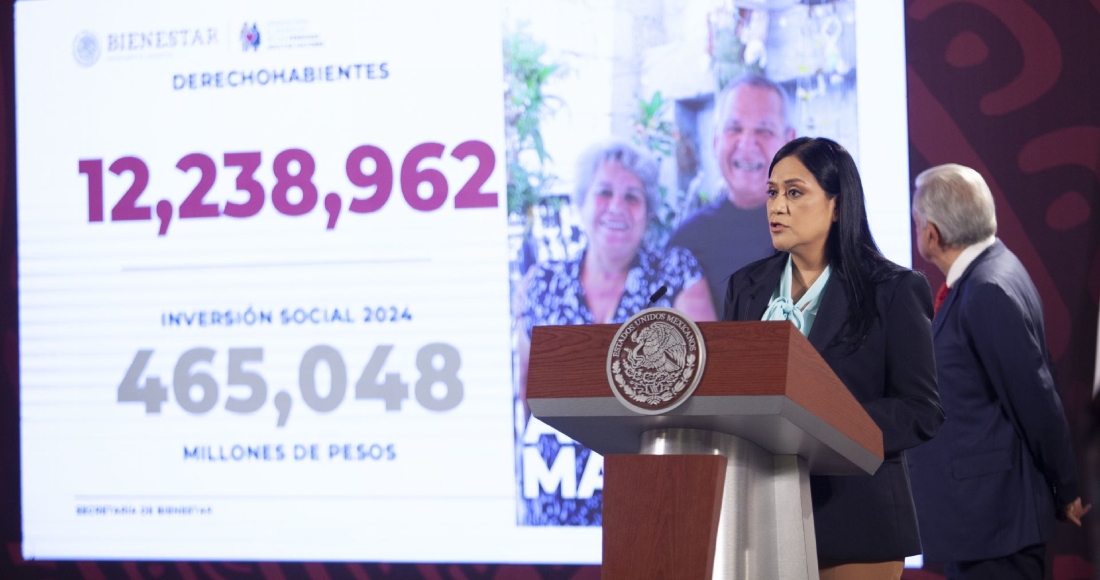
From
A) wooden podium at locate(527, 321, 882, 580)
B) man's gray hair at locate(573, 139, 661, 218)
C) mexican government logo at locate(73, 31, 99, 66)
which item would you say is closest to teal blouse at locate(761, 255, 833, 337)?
wooden podium at locate(527, 321, 882, 580)

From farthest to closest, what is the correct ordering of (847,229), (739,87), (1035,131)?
1. (739,87)
2. (1035,131)
3. (847,229)

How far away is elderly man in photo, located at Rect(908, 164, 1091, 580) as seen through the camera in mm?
2705

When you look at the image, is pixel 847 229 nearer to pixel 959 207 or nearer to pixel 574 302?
pixel 959 207

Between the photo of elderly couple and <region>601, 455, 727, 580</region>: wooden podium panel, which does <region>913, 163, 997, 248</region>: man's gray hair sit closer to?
the photo of elderly couple

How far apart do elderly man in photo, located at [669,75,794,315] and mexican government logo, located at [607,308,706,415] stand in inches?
92.4

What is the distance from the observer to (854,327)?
5.86 ft

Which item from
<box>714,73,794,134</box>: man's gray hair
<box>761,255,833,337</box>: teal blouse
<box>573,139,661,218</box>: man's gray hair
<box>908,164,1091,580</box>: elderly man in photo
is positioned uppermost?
<box>714,73,794,134</box>: man's gray hair

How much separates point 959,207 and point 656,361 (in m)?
1.73

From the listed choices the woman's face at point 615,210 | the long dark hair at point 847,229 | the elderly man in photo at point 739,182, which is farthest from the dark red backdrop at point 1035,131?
the long dark hair at point 847,229

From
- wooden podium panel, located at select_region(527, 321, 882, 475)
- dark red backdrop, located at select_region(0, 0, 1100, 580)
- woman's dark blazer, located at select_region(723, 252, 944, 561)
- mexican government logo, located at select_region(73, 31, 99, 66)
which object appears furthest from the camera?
mexican government logo, located at select_region(73, 31, 99, 66)

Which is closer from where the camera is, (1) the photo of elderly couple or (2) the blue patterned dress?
(1) the photo of elderly couple

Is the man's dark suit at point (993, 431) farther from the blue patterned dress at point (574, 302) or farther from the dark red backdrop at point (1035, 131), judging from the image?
the blue patterned dress at point (574, 302)

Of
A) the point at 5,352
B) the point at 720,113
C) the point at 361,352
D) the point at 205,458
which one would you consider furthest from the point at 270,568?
the point at 720,113

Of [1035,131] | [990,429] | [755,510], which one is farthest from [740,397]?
[1035,131]
